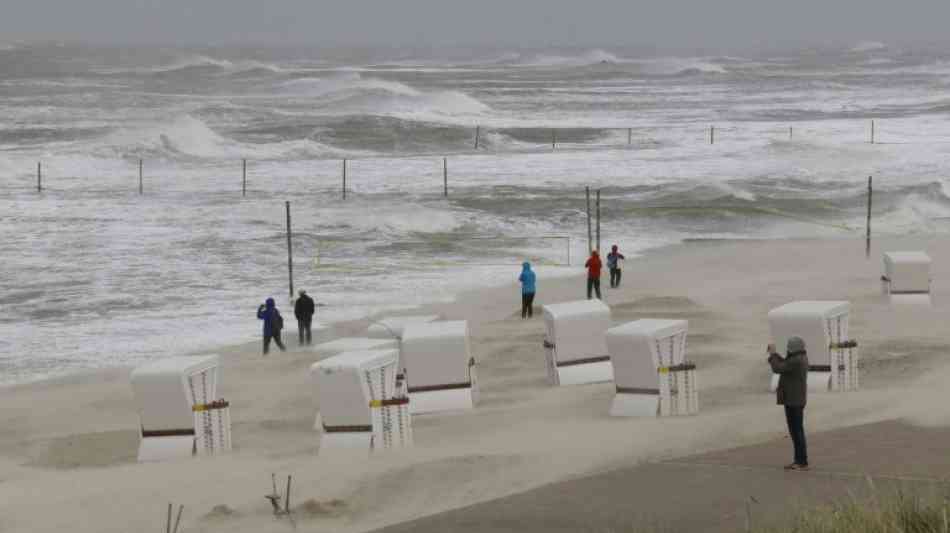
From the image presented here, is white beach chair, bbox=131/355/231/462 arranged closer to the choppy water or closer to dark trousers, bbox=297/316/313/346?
the choppy water

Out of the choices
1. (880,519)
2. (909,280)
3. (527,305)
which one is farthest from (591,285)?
(880,519)

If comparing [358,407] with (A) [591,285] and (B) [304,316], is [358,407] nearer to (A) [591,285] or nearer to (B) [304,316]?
(B) [304,316]

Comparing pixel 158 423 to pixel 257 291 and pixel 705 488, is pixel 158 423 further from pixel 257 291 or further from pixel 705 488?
pixel 257 291

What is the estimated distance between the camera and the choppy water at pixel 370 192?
28.0 m

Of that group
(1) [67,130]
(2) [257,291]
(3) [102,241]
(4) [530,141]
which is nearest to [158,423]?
(2) [257,291]

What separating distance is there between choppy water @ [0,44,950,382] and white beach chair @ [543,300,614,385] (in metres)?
6.95

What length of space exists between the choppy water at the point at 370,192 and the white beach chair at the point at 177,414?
21.2 feet

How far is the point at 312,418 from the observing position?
17.6m

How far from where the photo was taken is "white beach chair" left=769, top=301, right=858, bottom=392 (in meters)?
17.2

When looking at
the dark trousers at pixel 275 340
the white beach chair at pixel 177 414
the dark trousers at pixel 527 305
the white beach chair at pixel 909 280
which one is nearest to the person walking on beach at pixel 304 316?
the dark trousers at pixel 275 340

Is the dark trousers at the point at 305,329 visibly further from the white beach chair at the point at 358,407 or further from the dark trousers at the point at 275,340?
the white beach chair at the point at 358,407

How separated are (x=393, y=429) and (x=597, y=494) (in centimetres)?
312

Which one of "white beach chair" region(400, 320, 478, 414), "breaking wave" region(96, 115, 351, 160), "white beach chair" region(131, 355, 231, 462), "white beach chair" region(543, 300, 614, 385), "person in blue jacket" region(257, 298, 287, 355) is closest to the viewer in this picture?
"white beach chair" region(131, 355, 231, 462)

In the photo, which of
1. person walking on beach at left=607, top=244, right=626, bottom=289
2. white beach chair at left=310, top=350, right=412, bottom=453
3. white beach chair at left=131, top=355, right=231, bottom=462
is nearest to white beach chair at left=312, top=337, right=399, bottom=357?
white beach chair at left=131, top=355, right=231, bottom=462
